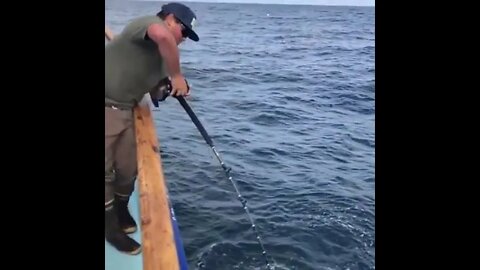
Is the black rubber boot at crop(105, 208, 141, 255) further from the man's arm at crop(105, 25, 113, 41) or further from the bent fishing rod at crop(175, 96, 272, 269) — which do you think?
the man's arm at crop(105, 25, 113, 41)

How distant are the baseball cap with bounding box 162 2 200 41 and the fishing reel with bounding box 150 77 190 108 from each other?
0.14 metres

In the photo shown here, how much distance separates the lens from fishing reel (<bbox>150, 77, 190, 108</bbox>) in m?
1.28

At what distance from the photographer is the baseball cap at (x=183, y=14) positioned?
4.13 ft

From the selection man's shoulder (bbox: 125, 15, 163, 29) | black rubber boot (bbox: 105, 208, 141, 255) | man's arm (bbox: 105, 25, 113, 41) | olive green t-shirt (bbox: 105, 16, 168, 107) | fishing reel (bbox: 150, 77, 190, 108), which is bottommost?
black rubber boot (bbox: 105, 208, 141, 255)

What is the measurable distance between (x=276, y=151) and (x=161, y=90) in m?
0.52

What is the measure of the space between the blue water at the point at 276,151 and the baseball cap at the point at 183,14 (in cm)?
17

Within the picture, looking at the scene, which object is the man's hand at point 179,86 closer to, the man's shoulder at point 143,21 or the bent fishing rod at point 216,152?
the bent fishing rod at point 216,152

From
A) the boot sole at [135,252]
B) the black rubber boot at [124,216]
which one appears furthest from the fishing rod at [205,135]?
the boot sole at [135,252]

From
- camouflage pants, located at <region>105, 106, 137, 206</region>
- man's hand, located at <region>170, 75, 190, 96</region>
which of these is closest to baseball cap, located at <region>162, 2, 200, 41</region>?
man's hand, located at <region>170, 75, 190, 96</region>

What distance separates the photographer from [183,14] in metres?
1.27
